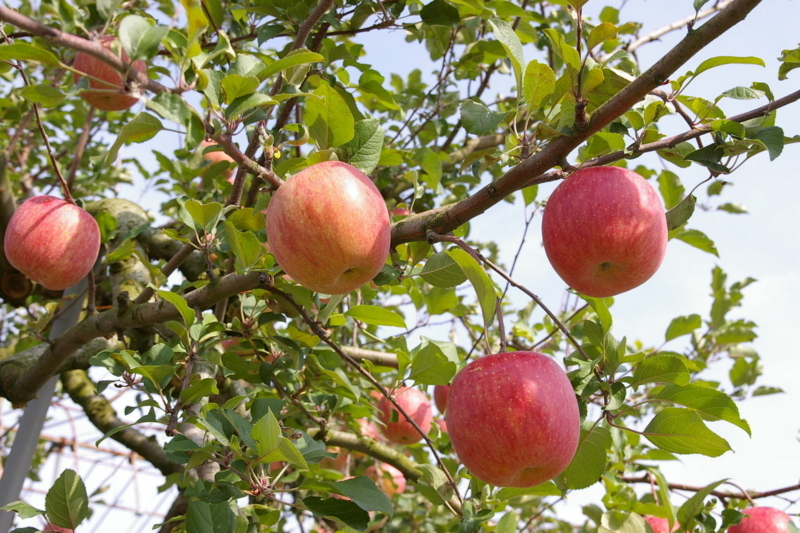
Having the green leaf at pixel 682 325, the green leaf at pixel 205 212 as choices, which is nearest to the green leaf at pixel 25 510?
the green leaf at pixel 205 212

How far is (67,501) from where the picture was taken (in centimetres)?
152

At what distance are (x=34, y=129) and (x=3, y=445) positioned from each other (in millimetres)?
2357

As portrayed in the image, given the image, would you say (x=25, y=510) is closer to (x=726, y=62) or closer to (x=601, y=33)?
(x=601, y=33)

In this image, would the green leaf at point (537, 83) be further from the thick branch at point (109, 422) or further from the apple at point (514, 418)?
the thick branch at point (109, 422)

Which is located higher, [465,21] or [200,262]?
[465,21]

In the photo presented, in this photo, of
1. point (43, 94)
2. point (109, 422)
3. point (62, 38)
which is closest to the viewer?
point (62, 38)

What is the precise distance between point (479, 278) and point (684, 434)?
0.70m

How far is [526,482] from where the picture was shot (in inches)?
55.8

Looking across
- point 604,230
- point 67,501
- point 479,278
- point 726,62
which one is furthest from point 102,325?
point 726,62

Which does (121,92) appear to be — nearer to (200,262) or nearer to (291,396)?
(291,396)

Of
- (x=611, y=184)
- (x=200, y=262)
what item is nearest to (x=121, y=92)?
(x=611, y=184)

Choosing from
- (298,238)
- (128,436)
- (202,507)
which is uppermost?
(298,238)

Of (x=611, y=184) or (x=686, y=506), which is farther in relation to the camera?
(x=686, y=506)

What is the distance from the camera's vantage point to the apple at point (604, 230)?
136 centimetres
